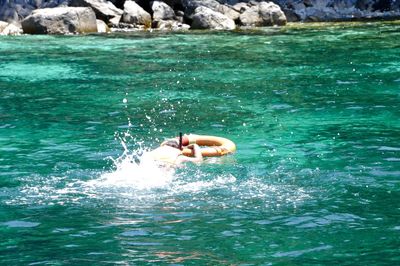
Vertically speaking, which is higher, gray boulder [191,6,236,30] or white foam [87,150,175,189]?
gray boulder [191,6,236,30]

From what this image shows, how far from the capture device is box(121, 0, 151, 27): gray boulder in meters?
39.1

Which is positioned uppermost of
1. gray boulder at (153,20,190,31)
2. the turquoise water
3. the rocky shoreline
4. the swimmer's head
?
the rocky shoreline

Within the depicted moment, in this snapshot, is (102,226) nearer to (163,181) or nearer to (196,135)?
(163,181)

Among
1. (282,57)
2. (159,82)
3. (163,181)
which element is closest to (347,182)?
(163,181)

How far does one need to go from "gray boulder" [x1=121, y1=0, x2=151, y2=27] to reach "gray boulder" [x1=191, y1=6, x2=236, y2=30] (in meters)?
2.39

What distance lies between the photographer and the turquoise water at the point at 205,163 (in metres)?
9.73

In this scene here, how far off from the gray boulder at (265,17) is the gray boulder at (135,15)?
4578mm

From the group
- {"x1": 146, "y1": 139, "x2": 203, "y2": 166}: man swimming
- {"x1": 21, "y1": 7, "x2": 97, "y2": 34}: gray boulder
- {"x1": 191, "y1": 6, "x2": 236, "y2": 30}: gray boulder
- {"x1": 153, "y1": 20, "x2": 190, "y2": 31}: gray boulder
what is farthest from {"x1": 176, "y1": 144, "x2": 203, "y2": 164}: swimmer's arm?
{"x1": 153, "y1": 20, "x2": 190, "y2": 31}: gray boulder

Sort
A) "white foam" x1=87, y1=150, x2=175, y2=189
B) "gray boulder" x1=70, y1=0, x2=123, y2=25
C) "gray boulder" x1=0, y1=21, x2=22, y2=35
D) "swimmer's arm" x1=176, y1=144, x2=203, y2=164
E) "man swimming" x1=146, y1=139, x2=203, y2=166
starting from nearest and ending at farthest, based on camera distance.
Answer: "white foam" x1=87, y1=150, x2=175, y2=189 → "man swimming" x1=146, y1=139, x2=203, y2=166 → "swimmer's arm" x1=176, y1=144, x2=203, y2=164 → "gray boulder" x1=0, y1=21, x2=22, y2=35 → "gray boulder" x1=70, y1=0, x2=123, y2=25

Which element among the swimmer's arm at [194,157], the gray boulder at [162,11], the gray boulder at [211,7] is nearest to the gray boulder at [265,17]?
the gray boulder at [211,7]

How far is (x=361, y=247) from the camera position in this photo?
375 inches

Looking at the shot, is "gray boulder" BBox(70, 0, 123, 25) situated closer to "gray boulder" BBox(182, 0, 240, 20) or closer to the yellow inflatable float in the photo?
"gray boulder" BBox(182, 0, 240, 20)

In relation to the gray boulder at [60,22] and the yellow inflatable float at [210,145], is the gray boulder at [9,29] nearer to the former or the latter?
the gray boulder at [60,22]

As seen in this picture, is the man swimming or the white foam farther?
the man swimming
